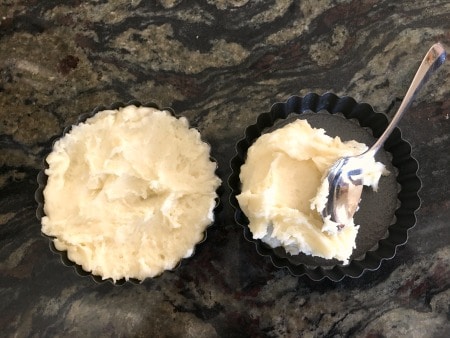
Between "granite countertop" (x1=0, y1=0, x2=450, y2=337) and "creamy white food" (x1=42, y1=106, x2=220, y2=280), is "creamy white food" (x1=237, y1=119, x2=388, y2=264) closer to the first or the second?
"creamy white food" (x1=42, y1=106, x2=220, y2=280)

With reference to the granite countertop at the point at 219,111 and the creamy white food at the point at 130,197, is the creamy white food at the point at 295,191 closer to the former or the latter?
the creamy white food at the point at 130,197

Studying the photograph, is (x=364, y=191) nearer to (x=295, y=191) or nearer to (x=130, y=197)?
(x=295, y=191)

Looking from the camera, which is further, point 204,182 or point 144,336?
point 144,336

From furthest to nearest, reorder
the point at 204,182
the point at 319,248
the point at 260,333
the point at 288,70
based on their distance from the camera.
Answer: the point at 288,70 → the point at 260,333 → the point at 204,182 → the point at 319,248

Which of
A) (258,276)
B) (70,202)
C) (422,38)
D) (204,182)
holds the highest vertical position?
(422,38)

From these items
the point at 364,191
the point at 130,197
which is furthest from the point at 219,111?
the point at 364,191

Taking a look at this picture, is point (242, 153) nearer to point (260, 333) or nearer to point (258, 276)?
point (258, 276)

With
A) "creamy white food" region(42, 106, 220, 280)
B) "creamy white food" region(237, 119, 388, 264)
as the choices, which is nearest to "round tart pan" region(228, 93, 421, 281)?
"creamy white food" region(237, 119, 388, 264)

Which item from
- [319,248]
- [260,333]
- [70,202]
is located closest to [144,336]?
[260,333]
